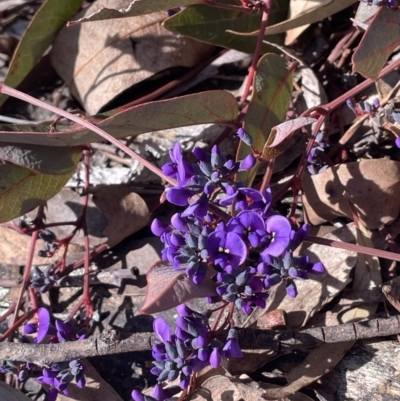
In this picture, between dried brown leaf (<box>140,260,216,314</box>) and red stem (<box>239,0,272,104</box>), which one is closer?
dried brown leaf (<box>140,260,216,314</box>)

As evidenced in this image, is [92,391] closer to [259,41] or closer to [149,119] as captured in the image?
[149,119]

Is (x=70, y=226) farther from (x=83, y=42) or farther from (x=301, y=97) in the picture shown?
(x=301, y=97)

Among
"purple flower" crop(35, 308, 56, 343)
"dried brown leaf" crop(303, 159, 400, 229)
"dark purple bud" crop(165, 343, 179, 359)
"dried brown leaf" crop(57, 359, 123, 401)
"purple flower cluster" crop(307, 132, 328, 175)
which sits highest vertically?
"purple flower cluster" crop(307, 132, 328, 175)

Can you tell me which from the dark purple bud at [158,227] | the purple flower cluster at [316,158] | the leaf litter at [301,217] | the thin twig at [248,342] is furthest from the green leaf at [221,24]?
the thin twig at [248,342]

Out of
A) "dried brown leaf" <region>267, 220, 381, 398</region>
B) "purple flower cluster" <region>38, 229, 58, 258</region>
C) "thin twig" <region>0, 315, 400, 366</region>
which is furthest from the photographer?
"purple flower cluster" <region>38, 229, 58, 258</region>

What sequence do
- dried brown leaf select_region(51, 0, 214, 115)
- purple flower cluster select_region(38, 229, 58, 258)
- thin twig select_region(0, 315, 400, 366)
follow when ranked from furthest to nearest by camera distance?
dried brown leaf select_region(51, 0, 214, 115) → purple flower cluster select_region(38, 229, 58, 258) → thin twig select_region(0, 315, 400, 366)

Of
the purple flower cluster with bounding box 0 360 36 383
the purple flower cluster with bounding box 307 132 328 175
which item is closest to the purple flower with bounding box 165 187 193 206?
the purple flower cluster with bounding box 307 132 328 175

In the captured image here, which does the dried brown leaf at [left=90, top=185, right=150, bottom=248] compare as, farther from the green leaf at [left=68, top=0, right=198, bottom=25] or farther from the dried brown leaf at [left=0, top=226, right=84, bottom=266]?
the green leaf at [left=68, top=0, right=198, bottom=25]
